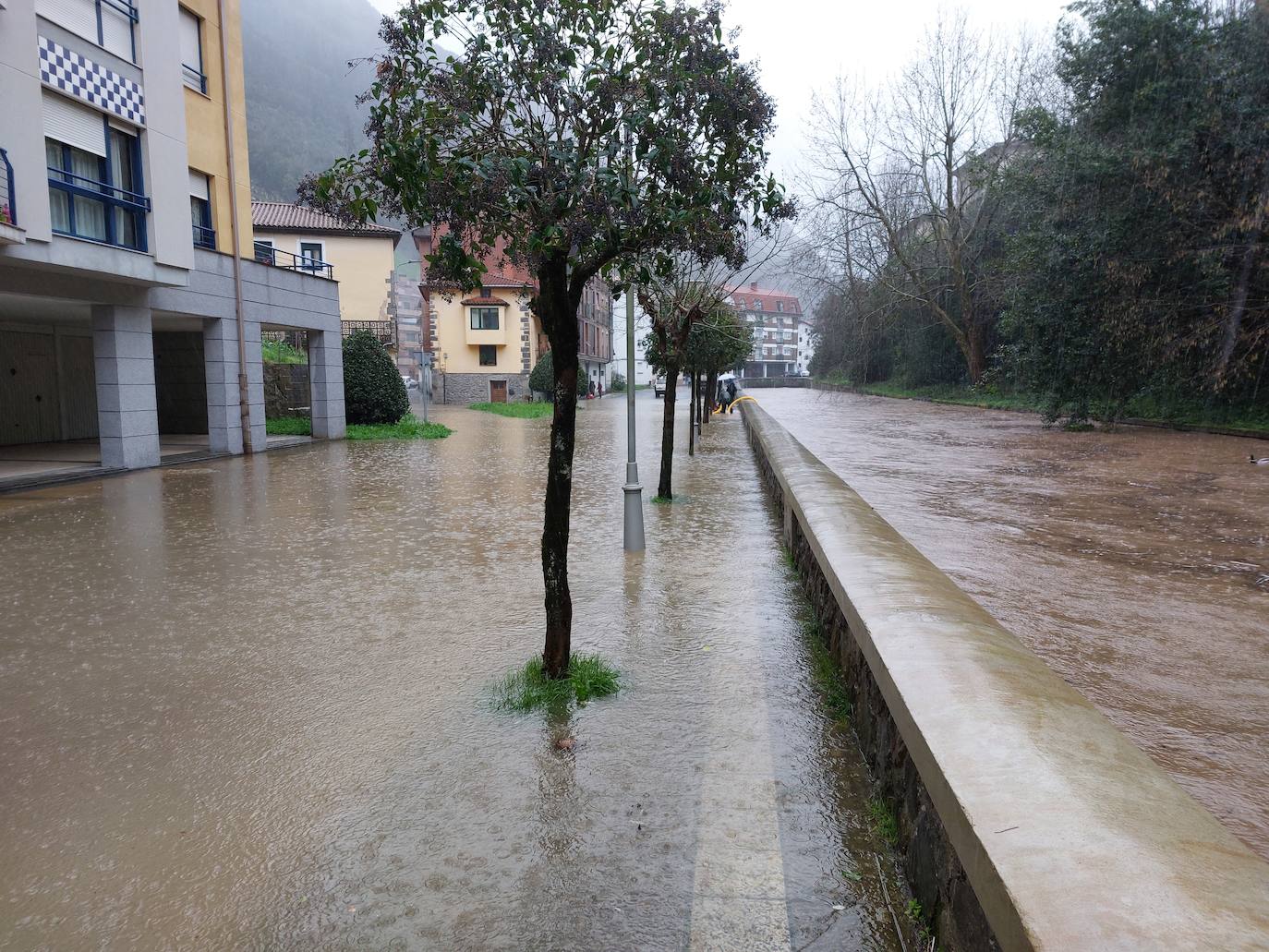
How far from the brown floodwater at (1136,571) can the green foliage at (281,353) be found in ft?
65.2

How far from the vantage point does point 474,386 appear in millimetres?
46438

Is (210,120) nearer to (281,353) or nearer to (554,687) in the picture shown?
(281,353)

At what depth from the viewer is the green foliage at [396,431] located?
73.3 feet

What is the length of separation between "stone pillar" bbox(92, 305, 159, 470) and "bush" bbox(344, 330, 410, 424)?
8.72 metres

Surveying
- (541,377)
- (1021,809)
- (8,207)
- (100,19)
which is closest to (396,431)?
(100,19)

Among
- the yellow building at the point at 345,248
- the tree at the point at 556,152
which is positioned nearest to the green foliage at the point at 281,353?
the yellow building at the point at 345,248

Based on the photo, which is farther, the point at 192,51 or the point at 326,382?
the point at 326,382

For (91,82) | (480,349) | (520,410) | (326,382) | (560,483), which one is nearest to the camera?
(560,483)

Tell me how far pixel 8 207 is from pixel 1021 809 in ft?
45.7

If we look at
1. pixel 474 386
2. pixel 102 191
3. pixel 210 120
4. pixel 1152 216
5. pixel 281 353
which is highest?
pixel 210 120

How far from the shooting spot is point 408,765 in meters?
3.80

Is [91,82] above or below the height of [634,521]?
above

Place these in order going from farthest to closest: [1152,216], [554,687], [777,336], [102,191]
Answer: [777,336] < [1152,216] < [102,191] < [554,687]

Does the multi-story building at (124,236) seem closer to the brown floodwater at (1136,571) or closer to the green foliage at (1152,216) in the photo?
the brown floodwater at (1136,571)
